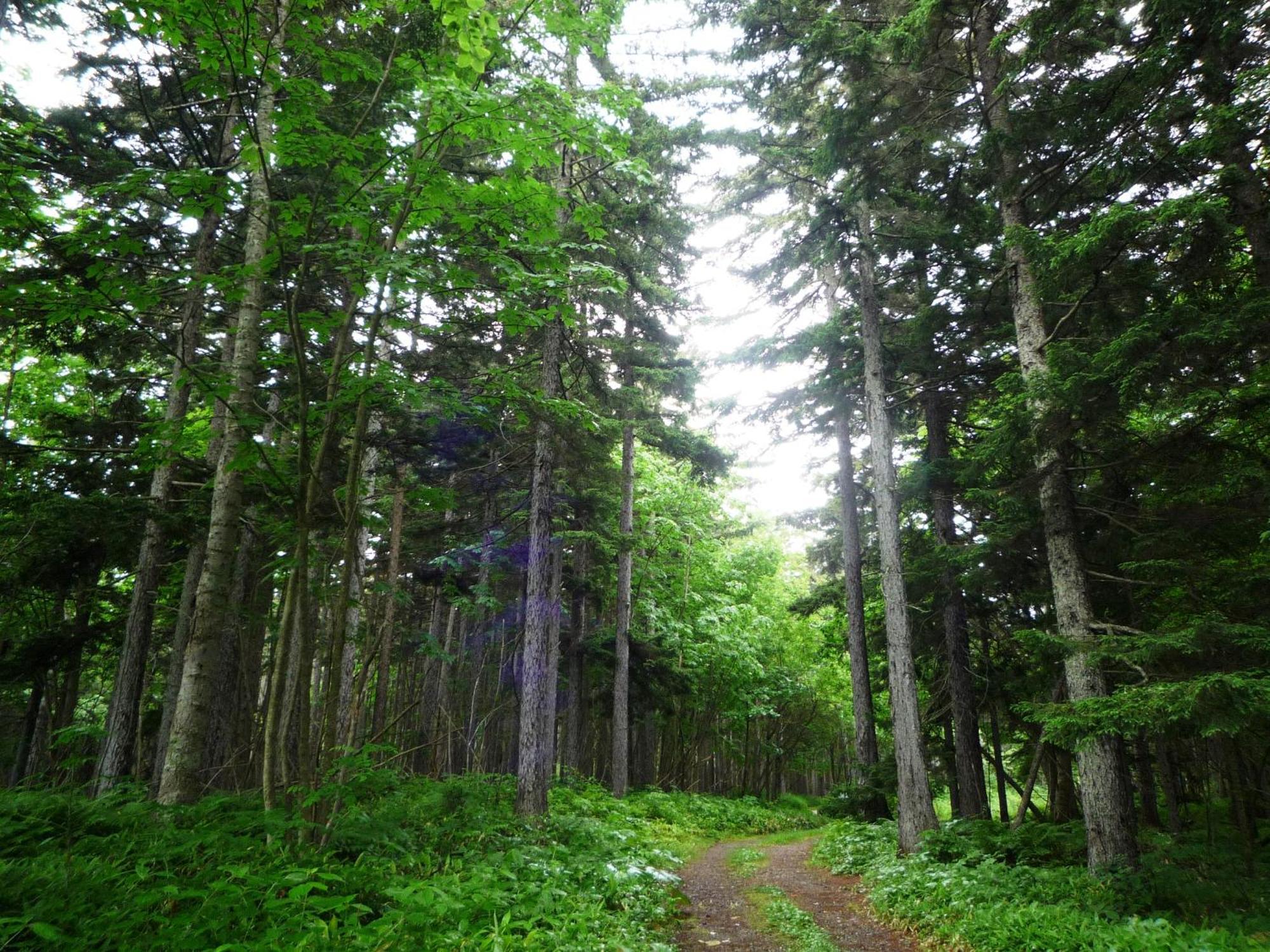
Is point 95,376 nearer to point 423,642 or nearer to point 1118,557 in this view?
point 423,642

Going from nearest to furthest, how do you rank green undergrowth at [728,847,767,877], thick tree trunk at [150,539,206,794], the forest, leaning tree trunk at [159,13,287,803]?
the forest < leaning tree trunk at [159,13,287,803] < thick tree trunk at [150,539,206,794] < green undergrowth at [728,847,767,877]

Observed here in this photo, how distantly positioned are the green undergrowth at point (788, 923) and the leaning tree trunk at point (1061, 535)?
350 centimetres

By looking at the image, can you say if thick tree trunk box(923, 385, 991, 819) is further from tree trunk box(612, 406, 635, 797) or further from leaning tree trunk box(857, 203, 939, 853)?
tree trunk box(612, 406, 635, 797)

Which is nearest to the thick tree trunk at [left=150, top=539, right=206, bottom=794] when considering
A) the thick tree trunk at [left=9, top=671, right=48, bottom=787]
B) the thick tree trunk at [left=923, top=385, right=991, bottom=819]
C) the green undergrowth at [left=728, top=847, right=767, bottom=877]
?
the thick tree trunk at [left=9, top=671, right=48, bottom=787]

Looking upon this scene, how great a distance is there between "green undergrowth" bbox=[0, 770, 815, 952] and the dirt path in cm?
55

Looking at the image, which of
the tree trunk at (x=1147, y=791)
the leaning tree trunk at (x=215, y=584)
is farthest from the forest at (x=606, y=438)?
the tree trunk at (x=1147, y=791)

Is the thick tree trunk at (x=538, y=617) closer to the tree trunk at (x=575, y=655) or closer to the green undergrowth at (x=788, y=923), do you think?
the green undergrowth at (x=788, y=923)

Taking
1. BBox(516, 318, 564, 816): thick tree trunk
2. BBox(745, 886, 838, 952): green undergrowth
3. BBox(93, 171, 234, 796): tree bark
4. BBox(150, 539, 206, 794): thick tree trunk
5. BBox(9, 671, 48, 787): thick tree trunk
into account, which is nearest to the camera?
BBox(745, 886, 838, 952): green undergrowth

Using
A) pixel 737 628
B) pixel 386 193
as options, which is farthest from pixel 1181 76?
pixel 737 628

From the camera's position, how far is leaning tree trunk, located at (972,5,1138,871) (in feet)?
24.9

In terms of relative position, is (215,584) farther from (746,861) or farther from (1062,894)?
(746,861)

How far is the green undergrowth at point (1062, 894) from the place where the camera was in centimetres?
559

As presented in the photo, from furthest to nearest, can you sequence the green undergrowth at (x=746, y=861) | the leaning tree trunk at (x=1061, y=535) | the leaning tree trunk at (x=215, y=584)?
the green undergrowth at (x=746, y=861)
the leaning tree trunk at (x=1061, y=535)
the leaning tree trunk at (x=215, y=584)

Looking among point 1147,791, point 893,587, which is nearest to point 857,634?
point 893,587
